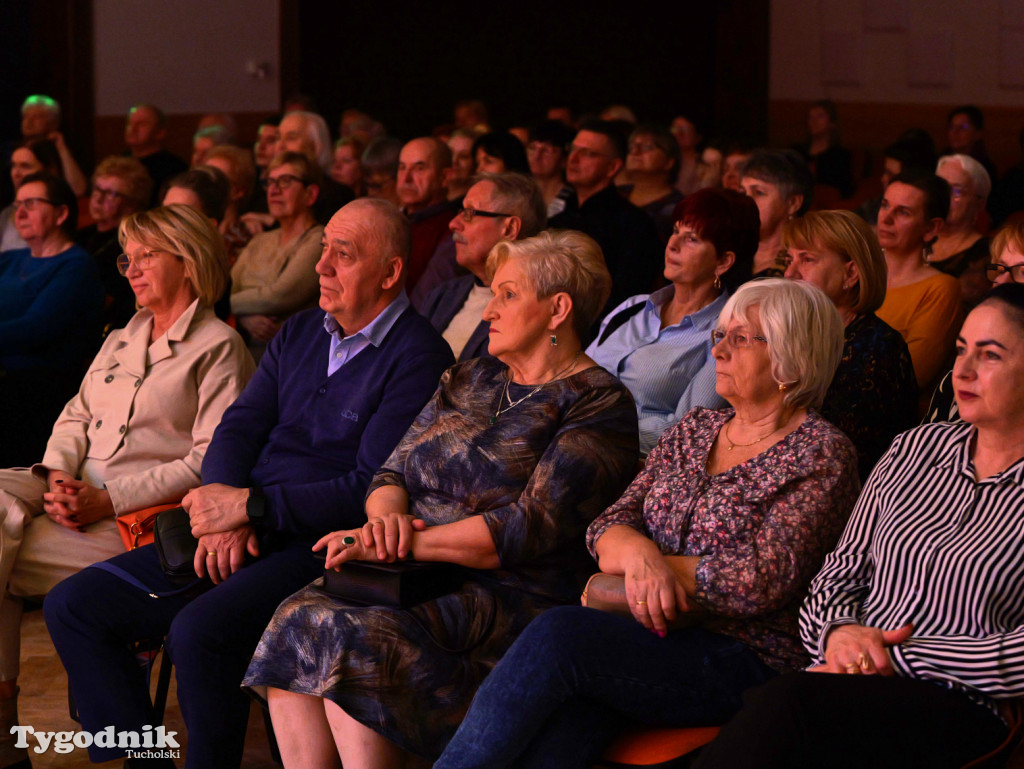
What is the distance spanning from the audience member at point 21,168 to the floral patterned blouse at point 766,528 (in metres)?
4.30

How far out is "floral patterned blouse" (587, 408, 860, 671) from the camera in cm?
203

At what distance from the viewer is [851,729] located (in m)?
1.77

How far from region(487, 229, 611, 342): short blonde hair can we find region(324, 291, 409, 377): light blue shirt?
326mm

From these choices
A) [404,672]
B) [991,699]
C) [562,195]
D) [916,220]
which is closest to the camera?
[991,699]

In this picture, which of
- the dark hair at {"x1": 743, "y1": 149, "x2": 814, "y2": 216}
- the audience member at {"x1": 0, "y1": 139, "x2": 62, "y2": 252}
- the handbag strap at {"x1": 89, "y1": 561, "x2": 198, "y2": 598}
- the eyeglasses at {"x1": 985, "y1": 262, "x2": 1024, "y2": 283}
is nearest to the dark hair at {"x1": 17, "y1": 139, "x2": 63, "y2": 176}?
the audience member at {"x1": 0, "y1": 139, "x2": 62, "y2": 252}

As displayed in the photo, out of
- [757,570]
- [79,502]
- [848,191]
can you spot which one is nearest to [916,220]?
[757,570]

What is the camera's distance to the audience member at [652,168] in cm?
543

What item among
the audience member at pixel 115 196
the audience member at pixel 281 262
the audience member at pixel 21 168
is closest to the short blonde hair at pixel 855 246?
the audience member at pixel 281 262

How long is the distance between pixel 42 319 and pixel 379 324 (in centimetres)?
162

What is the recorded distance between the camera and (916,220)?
3537mm

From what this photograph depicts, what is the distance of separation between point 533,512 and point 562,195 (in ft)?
10.1

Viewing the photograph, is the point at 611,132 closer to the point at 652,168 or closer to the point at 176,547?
the point at 652,168

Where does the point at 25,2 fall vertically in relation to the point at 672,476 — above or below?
above

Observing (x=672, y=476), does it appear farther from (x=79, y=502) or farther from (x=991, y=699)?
(x=79, y=502)
